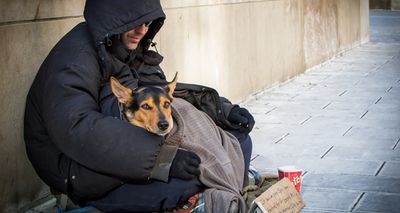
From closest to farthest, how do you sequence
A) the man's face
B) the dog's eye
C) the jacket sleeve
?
the jacket sleeve → the dog's eye → the man's face

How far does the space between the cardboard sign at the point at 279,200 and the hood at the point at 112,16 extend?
1001 mm

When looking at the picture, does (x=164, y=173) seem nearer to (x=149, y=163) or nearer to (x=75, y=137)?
(x=149, y=163)

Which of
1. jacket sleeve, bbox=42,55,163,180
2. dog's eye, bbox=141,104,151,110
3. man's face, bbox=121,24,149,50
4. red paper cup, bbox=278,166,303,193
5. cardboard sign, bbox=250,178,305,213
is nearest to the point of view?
jacket sleeve, bbox=42,55,163,180

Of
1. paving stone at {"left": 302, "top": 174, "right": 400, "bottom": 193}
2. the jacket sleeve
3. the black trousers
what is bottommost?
paving stone at {"left": 302, "top": 174, "right": 400, "bottom": 193}

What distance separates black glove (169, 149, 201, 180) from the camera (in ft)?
12.5

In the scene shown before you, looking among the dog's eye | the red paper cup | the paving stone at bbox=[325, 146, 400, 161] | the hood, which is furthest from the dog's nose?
the paving stone at bbox=[325, 146, 400, 161]

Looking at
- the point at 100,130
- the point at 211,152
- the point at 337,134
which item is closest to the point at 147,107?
the point at 100,130

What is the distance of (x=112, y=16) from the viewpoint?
12.8 ft

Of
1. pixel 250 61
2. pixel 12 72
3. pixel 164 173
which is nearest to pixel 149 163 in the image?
pixel 164 173

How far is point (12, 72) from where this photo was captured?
4.53 m

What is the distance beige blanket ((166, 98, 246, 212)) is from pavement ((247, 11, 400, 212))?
3.37 feet

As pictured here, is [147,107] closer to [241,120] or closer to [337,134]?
[241,120]

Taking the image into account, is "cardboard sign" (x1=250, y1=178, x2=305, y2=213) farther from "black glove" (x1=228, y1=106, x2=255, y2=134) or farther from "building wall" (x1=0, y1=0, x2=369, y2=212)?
"building wall" (x1=0, y1=0, x2=369, y2=212)

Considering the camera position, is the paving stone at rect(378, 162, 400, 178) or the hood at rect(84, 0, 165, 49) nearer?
the hood at rect(84, 0, 165, 49)
